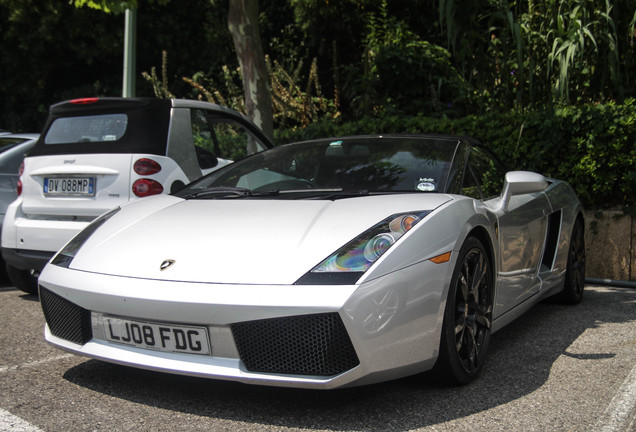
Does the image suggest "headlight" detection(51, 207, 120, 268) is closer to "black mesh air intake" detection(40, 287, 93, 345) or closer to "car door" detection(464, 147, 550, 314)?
"black mesh air intake" detection(40, 287, 93, 345)

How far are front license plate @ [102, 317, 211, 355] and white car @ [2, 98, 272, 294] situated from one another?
1.99m

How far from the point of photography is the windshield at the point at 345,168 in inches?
150

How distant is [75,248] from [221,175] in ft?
3.80

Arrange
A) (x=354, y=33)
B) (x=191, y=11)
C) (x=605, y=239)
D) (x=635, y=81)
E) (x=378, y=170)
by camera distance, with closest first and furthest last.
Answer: (x=378, y=170)
(x=605, y=239)
(x=635, y=81)
(x=354, y=33)
(x=191, y=11)

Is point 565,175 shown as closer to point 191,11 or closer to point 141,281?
point 141,281

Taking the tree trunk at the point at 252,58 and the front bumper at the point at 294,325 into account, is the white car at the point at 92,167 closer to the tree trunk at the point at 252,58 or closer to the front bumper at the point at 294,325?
the front bumper at the point at 294,325

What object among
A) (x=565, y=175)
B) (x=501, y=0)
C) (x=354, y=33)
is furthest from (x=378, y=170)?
(x=354, y=33)

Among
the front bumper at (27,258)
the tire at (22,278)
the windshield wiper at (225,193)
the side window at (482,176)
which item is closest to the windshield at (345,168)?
the windshield wiper at (225,193)

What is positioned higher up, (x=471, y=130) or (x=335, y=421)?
(x=471, y=130)

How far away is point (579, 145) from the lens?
22.4 ft

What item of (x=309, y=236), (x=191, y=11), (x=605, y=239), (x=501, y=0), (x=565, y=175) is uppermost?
(x=191, y=11)

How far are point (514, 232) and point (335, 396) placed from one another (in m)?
1.54

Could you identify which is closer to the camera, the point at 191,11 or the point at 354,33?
the point at 354,33

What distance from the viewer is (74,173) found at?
5.20m
